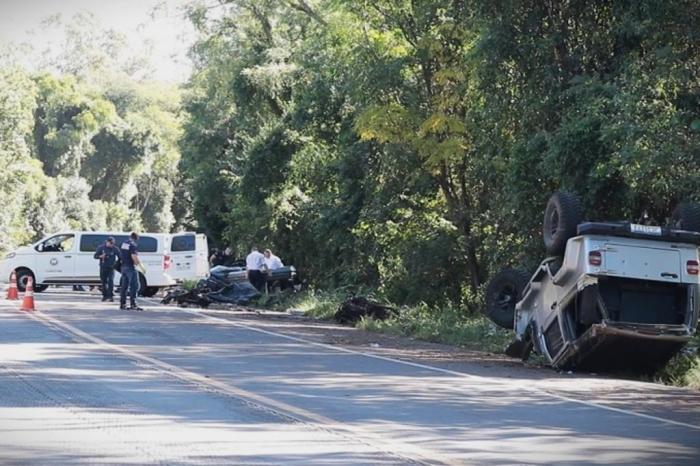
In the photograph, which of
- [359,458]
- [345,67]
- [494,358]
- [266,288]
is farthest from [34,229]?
[359,458]

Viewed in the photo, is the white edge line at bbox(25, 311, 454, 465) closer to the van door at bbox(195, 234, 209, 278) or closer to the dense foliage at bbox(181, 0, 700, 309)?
the dense foliage at bbox(181, 0, 700, 309)

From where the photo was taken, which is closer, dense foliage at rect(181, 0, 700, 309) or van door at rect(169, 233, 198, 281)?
dense foliage at rect(181, 0, 700, 309)

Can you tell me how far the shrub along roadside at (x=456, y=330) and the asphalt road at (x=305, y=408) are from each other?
1.28 metres

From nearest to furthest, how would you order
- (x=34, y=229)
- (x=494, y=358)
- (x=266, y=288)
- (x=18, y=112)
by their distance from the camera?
(x=494, y=358) → (x=266, y=288) → (x=18, y=112) → (x=34, y=229)

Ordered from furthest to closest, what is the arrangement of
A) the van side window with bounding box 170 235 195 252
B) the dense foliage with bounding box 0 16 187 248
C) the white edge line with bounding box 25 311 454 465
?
the dense foliage with bounding box 0 16 187 248
the van side window with bounding box 170 235 195 252
the white edge line with bounding box 25 311 454 465

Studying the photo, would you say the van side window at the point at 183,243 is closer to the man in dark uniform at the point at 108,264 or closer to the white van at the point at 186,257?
the white van at the point at 186,257

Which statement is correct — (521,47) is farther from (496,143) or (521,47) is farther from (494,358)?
(494,358)

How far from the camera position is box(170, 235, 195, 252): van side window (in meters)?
38.7

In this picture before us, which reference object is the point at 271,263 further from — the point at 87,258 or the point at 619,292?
the point at 619,292

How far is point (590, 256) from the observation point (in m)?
15.6

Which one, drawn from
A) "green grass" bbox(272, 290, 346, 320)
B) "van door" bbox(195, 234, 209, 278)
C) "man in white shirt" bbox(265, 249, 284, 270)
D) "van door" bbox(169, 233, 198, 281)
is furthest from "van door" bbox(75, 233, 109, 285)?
"green grass" bbox(272, 290, 346, 320)

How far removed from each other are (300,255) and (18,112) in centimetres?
1909

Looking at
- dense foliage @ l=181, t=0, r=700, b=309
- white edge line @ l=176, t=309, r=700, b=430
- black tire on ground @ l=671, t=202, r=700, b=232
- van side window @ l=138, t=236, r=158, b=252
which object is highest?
dense foliage @ l=181, t=0, r=700, b=309

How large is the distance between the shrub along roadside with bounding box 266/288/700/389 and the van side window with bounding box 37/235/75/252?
9.96m
